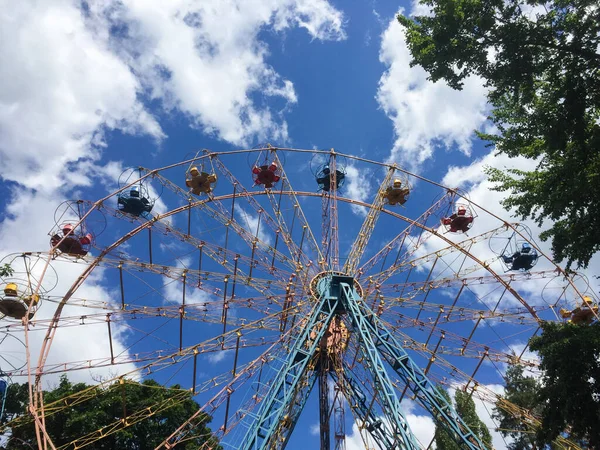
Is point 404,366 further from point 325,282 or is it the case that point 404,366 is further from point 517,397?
point 517,397

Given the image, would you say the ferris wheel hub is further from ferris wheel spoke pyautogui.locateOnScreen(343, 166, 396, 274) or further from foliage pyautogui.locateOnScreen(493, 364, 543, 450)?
foliage pyautogui.locateOnScreen(493, 364, 543, 450)

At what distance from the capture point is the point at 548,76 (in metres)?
11.4

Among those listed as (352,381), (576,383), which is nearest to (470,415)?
(352,381)

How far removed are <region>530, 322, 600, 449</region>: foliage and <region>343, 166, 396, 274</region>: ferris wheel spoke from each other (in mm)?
9072

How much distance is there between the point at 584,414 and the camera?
1024 cm

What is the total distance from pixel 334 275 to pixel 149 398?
39.7 feet

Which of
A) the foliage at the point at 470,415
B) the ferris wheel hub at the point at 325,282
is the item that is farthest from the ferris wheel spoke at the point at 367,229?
the foliage at the point at 470,415

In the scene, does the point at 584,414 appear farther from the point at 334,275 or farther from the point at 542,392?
the point at 334,275

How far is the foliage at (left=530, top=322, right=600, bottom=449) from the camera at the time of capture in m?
10.1

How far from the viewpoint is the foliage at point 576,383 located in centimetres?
1006

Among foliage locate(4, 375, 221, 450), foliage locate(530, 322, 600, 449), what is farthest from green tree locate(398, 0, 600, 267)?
foliage locate(4, 375, 221, 450)

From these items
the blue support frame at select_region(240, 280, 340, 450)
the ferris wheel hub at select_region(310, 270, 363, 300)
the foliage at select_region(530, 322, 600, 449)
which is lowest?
the foliage at select_region(530, 322, 600, 449)

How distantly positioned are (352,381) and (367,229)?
646cm

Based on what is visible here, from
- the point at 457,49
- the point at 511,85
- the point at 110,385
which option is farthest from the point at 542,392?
the point at 110,385
